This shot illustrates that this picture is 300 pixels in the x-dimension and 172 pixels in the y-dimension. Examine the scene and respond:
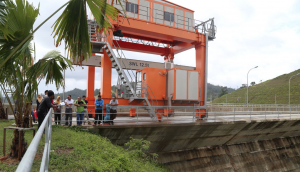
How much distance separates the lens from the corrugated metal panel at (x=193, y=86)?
14.9 metres

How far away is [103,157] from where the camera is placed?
255 inches

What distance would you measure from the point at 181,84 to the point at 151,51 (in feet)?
14.3

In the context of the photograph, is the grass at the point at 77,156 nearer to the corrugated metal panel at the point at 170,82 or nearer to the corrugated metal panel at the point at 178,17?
the corrugated metal panel at the point at 170,82

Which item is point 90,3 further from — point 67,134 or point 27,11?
point 67,134

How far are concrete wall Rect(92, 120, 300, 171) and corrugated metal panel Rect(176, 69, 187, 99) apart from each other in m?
2.73

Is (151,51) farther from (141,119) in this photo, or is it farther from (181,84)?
(141,119)

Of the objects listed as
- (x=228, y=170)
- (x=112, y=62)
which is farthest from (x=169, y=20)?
(x=228, y=170)

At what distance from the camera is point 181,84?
14508 millimetres

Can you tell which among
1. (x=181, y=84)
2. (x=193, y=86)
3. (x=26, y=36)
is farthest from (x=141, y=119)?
(x=26, y=36)

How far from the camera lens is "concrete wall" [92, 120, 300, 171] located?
37.2 ft

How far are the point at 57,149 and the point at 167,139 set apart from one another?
22.3 feet

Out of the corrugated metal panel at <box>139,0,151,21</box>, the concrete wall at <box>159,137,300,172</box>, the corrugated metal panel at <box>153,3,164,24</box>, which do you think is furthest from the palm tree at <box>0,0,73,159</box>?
the corrugated metal panel at <box>153,3,164,24</box>

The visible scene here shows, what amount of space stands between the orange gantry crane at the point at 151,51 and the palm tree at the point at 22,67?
6.51 m

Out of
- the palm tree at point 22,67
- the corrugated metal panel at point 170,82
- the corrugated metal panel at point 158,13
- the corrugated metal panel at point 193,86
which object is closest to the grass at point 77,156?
the palm tree at point 22,67
